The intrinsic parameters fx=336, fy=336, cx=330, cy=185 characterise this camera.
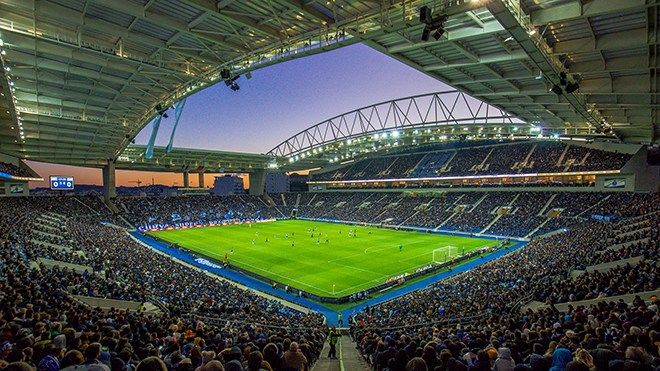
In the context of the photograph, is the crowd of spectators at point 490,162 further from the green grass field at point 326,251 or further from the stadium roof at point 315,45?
the stadium roof at point 315,45

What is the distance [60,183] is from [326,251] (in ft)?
159

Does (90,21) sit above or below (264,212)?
above

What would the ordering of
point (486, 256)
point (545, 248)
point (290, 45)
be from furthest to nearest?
point (486, 256) → point (545, 248) → point (290, 45)

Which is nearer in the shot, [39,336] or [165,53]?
[39,336]

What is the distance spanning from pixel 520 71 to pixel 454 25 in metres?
6.12

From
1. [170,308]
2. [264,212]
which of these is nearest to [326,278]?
[170,308]

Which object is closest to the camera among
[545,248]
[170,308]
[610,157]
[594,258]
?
[170,308]

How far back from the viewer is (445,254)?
1401 inches

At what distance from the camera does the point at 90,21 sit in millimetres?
13219

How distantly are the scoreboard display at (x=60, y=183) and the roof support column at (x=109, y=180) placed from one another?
5039 mm

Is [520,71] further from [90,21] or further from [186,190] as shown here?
[186,190]

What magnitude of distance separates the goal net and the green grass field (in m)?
0.10

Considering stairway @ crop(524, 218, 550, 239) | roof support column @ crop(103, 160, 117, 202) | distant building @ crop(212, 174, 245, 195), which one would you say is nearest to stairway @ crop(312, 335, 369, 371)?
stairway @ crop(524, 218, 550, 239)

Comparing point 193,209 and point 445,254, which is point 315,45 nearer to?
point 445,254
